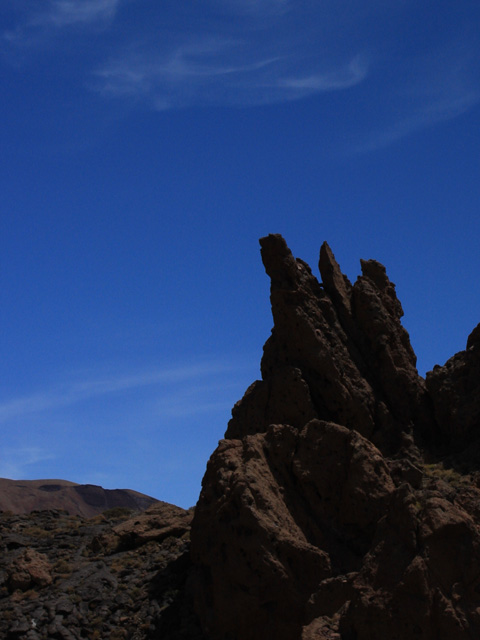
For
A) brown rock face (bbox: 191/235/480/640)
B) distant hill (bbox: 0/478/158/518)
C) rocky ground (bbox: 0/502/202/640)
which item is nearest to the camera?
brown rock face (bbox: 191/235/480/640)

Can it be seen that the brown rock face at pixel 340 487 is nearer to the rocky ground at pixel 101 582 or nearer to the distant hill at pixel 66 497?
the rocky ground at pixel 101 582

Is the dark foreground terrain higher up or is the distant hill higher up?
the distant hill

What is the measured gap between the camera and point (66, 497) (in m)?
132

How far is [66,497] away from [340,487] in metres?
111

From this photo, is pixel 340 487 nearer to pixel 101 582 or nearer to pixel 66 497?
pixel 101 582

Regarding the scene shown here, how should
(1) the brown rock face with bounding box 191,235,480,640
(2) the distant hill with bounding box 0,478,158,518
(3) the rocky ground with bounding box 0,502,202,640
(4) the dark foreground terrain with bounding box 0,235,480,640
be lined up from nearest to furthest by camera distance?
(1) the brown rock face with bounding box 191,235,480,640 < (4) the dark foreground terrain with bounding box 0,235,480,640 < (3) the rocky ground with bounding box 0,502,202,640 < (2) the distant hill with bounding box 0,478,158,518

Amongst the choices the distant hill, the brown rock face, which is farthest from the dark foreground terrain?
the distant hill

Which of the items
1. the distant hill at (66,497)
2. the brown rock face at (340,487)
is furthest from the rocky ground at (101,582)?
the distant hill at (66,497)

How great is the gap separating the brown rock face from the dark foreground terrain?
50mm

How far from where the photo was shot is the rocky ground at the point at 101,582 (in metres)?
27.5

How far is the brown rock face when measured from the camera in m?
18.4

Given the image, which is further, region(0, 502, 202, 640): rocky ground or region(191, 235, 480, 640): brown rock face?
region(0, 502, 202, 640): rocky ground

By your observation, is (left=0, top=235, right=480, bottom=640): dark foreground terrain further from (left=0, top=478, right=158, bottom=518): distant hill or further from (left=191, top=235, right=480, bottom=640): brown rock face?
(left=0, top=478, right=158, bottom=518): distant hill

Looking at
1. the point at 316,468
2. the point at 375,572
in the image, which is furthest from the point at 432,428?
the point at 375,572
